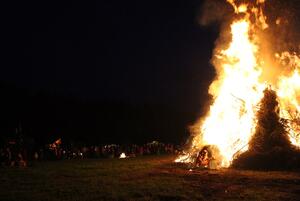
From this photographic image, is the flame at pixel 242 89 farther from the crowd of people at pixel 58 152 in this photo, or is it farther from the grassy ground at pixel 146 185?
the crowd of people at pixel 58 152

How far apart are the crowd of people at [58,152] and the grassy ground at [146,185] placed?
4682mm

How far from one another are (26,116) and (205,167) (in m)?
32.5

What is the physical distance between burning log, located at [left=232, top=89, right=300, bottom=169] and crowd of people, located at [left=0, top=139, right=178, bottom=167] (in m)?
13.5

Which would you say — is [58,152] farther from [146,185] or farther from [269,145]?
[146,185]

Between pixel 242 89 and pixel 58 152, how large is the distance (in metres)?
15.3

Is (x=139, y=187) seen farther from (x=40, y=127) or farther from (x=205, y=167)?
(x=40, y=127)

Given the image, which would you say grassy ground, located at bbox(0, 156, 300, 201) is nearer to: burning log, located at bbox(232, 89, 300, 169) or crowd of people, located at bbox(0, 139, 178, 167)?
burning log, located at bbox(232, 89, 300, 169)

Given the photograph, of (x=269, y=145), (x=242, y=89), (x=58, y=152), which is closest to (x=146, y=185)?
(x=269, y=145)

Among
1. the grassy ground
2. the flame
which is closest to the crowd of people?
the grassy ground

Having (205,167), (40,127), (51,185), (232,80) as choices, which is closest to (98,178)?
(51,185)

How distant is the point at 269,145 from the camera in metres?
26.5

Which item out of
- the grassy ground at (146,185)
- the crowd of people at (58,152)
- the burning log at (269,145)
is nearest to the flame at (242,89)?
the burning log at (269,145)

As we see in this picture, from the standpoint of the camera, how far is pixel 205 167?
26094mm

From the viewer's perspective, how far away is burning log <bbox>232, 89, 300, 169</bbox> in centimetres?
2450
